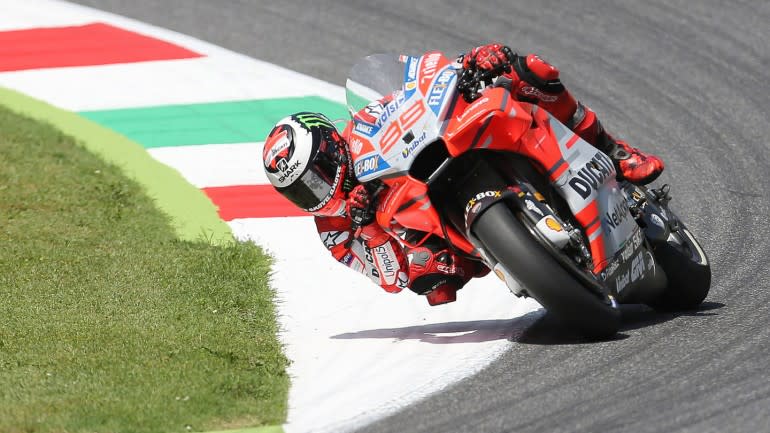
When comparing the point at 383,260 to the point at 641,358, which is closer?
the point at 641,358

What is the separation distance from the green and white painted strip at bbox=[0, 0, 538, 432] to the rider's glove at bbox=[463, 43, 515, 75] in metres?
1.50

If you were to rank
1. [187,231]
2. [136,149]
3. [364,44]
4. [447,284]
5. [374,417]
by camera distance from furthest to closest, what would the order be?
[364,44] < [136,149] < [187,231] < [447,284] < [374,417]

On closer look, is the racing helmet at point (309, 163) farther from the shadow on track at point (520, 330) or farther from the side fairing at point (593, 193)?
the side fairing at point (593, 193)

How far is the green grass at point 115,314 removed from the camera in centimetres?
593

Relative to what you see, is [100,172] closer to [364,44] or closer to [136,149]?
[136,149]

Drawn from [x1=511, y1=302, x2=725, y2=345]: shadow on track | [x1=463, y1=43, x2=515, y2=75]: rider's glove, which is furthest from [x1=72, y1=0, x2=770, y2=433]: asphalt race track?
[x1=463, y1=43, x2=515, y2=75]: rider's glove

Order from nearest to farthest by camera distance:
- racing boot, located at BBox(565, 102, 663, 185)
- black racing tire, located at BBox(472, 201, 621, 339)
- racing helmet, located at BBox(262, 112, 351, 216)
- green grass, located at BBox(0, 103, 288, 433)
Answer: green grass, located at BBox(0, 103, 288, 433) → black racing tire, located at BBox(472, 201, 621, 339) → racing helmet, located at BBox(262, 112, 351, 216) → racing boot, located at BBox(565, 102, 663, 185)

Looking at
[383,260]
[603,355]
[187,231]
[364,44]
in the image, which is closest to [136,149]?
[187,231]

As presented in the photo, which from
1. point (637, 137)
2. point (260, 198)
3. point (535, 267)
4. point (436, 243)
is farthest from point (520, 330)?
point (637, 137)

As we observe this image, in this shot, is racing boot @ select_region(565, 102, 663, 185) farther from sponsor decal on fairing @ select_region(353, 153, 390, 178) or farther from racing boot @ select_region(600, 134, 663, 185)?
sponsor decal on fairing @ select_region(353, 153, 390, 178)

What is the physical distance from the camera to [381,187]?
6.78 meters

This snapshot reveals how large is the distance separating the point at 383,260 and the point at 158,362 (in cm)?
136

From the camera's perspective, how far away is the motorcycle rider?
6668mm

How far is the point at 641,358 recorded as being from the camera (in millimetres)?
6168
